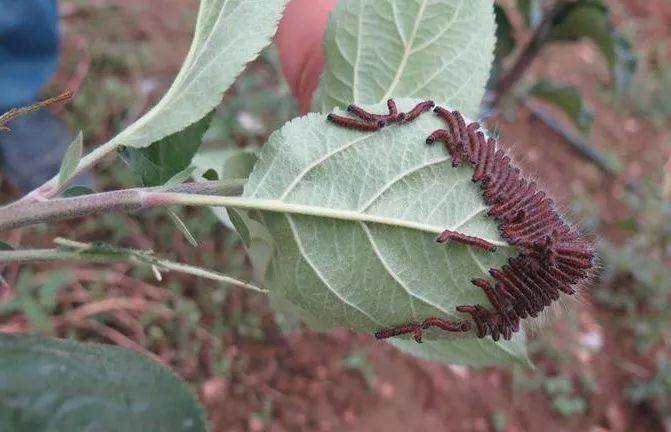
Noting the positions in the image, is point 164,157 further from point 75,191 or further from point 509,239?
point 509,239

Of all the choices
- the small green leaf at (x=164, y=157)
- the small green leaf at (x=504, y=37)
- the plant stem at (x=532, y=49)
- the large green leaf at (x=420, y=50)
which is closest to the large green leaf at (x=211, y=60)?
the small green leaf at (x=164, y=157)

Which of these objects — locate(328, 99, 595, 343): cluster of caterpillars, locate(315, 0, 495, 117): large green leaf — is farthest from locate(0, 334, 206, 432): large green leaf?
locate(315, 0, 495, 117): large green leaf

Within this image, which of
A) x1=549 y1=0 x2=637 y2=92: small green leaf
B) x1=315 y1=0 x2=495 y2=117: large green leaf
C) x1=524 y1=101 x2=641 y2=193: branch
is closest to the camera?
x1=315 y1=0 x2=495 y2=117: large green leaf

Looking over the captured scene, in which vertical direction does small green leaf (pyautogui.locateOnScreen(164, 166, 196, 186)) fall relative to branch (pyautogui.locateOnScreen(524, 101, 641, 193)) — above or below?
below

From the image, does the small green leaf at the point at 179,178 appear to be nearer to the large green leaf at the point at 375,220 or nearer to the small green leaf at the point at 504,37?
the large green leaf at the point at 375,220

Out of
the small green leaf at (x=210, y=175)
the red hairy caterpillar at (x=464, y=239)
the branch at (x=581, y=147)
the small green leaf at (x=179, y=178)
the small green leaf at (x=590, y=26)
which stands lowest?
the small green leaf at (x=210, y=175)

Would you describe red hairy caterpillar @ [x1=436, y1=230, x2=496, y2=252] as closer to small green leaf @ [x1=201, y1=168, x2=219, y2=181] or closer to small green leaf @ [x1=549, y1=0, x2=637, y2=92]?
small green leaf @ [x1=201, y1=168, x2=219, y2=181]

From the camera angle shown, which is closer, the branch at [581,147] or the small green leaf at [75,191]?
the small green leaf at [75,191]
